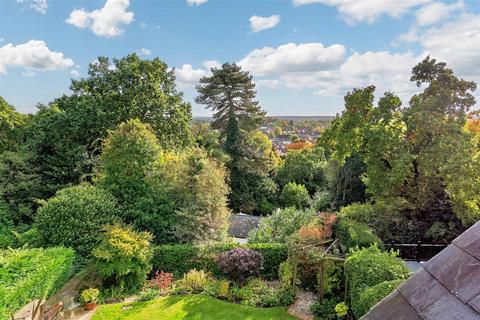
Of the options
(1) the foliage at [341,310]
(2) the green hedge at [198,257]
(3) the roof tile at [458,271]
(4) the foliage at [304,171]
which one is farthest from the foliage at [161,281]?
(4) the foliage at [304,171]

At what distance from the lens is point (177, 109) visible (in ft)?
70.9

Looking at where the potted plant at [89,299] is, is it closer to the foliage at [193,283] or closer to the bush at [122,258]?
the bush at [122,258]

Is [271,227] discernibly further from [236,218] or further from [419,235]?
[236,218]

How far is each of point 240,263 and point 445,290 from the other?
1025 cm

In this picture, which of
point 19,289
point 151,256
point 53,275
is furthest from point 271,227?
point 19,289

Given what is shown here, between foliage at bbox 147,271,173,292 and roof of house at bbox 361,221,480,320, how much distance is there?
10.8 meters

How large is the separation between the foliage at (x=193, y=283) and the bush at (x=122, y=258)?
1418mm

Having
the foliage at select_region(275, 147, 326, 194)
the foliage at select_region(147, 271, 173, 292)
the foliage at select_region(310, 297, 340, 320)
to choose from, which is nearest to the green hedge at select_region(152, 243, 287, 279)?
the foliage at select_region(147, 271, 173, 292)

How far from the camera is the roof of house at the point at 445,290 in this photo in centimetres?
168

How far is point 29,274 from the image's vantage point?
936cm

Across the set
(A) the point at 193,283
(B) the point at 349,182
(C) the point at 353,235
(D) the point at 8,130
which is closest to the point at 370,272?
(C) the point at 353,235

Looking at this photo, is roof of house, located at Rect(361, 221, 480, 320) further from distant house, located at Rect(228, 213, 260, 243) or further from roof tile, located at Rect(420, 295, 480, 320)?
distant house, located at Rect(228, 213, 260, 243)

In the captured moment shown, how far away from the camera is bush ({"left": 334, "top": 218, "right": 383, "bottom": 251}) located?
441 inches

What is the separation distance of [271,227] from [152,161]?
5888 millimetres
